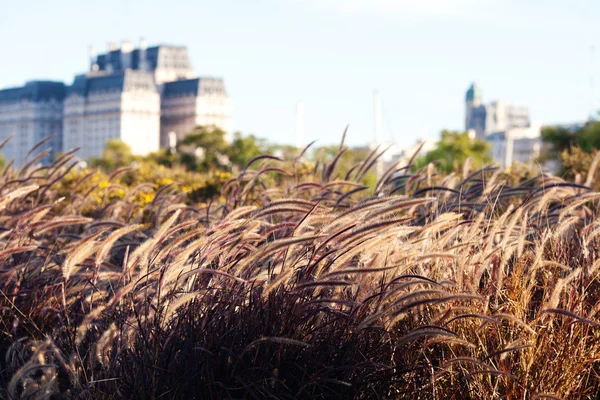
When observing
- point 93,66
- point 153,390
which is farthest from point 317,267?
point 93,66

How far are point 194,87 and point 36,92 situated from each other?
26090 millimetres

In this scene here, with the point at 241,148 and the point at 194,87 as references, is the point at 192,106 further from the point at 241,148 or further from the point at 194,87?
the point at 241,148

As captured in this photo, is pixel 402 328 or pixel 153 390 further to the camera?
pixel 402 328

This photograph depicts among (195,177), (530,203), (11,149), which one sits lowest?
(11,149)

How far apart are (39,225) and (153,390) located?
5.94ft

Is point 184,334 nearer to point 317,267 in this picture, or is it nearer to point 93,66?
point 317,267

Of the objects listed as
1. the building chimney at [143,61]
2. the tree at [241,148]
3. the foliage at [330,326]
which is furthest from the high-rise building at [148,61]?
the foliage at [330,326]

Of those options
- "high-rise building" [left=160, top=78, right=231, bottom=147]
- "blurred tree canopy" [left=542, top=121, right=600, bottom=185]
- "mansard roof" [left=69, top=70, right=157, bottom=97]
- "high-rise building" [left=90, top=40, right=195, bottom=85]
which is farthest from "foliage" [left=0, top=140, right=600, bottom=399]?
"high-rise building" [left=90, top=40, right=195, bottom=85]

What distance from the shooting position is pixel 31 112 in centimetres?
16625

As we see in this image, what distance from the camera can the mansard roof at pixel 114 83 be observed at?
6250 inches

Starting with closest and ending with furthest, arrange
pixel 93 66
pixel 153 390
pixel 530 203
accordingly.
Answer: pixel 153 390
pixel 530 203
pixel 93 66

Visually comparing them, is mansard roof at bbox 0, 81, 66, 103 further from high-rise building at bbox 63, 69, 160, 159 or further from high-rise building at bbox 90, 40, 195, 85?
high-rise building at bbox 90, 40, 195, 85

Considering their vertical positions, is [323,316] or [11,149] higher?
[323,316]

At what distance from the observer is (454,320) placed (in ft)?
13.0
